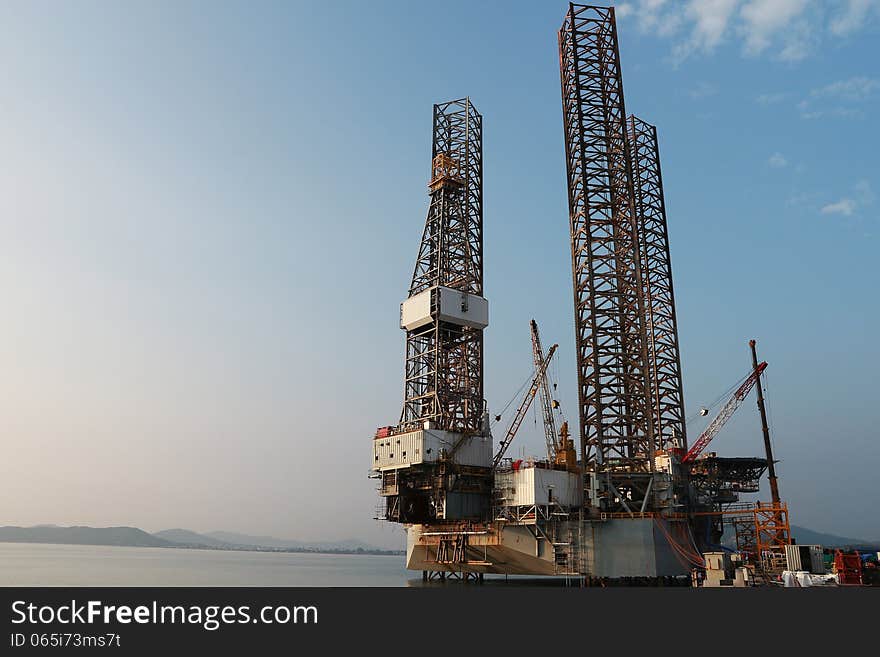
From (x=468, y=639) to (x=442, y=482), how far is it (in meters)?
31.2

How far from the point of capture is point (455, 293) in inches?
2063

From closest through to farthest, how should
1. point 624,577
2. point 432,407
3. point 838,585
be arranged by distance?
point 838,585
point 624,577
point 432,407

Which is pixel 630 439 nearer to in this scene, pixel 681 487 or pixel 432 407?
pixel 681 487

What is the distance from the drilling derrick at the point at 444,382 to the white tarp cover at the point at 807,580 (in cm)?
2251

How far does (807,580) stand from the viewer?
29.5m

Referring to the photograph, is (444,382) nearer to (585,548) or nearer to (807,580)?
(585,548)

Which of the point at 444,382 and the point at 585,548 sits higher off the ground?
the point at 444,382

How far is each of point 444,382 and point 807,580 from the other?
88.6 feet

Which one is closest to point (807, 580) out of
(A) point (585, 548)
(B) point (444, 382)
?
(A) point (585, 548)

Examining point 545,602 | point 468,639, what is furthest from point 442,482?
point 468,639

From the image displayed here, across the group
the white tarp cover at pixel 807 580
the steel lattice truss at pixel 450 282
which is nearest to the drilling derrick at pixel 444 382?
the steel lattice truss at pixel 450 282

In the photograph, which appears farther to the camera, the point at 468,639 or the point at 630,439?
the point at 630,439

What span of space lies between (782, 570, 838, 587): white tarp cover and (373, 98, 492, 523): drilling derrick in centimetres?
2251

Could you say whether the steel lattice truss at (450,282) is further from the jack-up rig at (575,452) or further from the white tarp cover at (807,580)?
the white tarp cover at (807,580)
